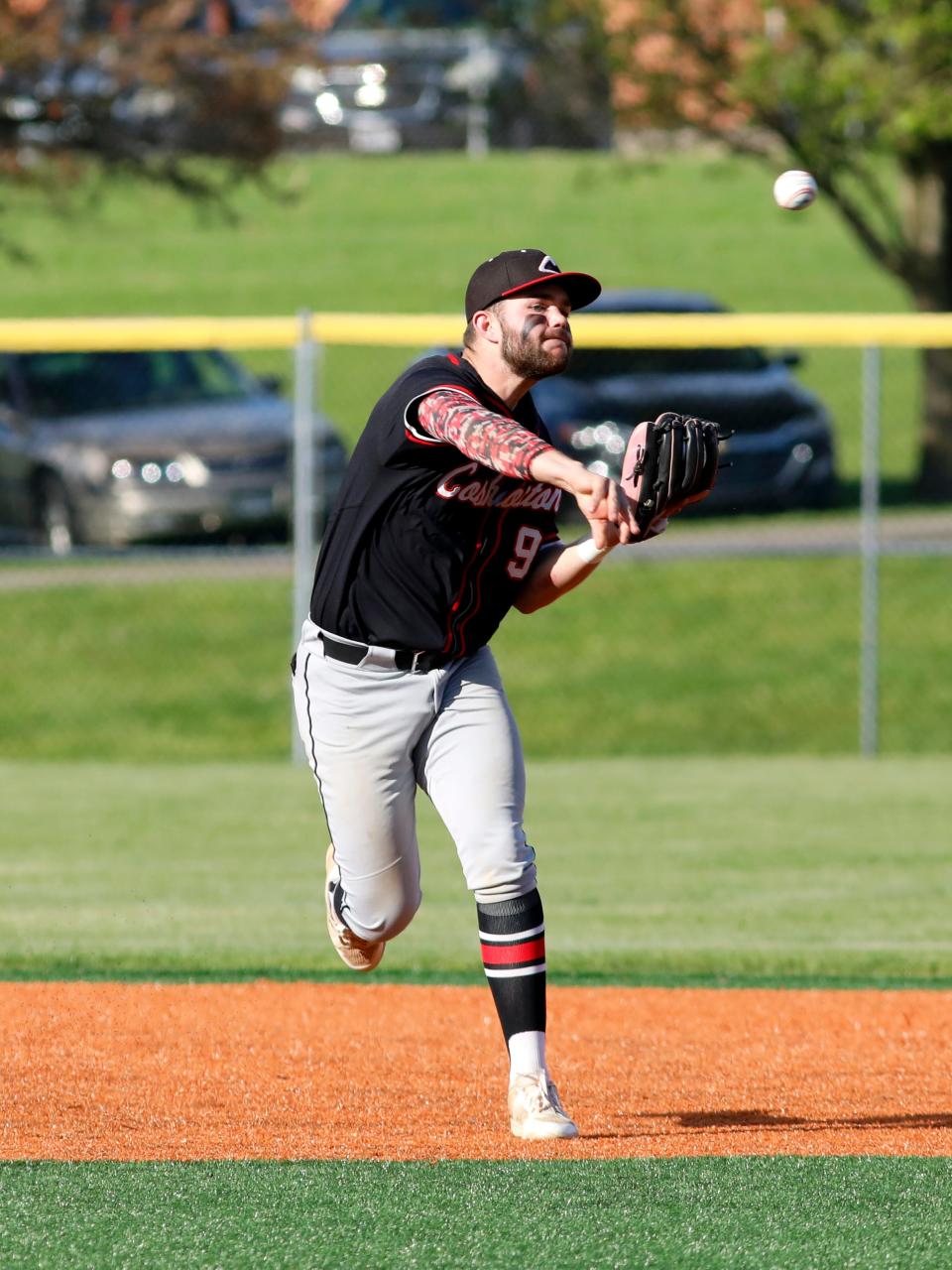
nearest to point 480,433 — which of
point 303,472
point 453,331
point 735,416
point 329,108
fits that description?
point 453,331

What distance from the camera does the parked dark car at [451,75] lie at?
17281 mm

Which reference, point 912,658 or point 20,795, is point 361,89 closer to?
point 912,658

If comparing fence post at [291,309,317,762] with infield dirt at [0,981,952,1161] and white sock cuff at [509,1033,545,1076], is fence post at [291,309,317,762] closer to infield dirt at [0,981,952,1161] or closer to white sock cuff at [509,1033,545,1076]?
infield dirt at [0,981,952,1161]

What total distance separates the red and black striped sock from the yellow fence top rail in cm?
671

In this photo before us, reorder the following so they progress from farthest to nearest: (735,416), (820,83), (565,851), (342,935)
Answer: (735,416) < (820,83) < (565,851) < (342,935)

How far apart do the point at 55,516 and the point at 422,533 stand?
979 centimetres

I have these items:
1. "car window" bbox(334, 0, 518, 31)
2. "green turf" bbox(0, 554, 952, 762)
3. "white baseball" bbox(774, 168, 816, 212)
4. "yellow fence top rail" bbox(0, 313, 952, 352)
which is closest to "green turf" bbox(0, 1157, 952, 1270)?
"white baseball" bbox(774, 168, 816, 212)

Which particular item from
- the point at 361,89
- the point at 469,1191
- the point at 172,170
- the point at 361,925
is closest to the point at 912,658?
the point at 172,170

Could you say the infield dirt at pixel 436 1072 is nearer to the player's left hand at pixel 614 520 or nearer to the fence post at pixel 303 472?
the player's left hand at pixel 614 520

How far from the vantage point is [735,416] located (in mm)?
15289

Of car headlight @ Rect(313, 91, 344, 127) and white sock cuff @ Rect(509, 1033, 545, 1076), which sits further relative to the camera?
car headlight @ Rect(313, 91, 344, 127)

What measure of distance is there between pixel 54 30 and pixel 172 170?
1544 millimetres

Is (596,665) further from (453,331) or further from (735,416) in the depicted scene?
(453,331)

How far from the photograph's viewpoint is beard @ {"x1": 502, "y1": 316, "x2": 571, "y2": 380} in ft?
15.4
